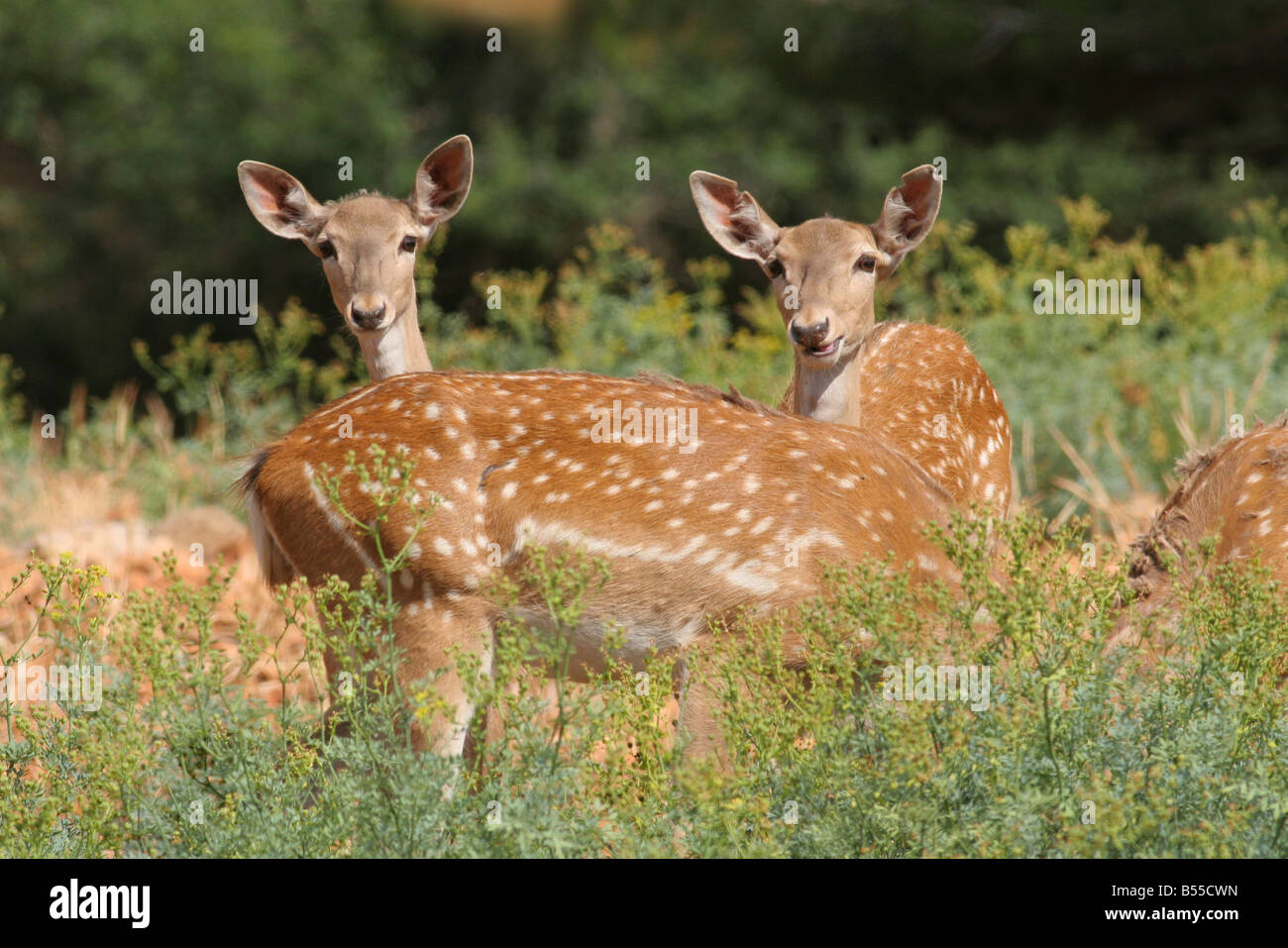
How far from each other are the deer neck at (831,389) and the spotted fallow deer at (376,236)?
4.34 ft

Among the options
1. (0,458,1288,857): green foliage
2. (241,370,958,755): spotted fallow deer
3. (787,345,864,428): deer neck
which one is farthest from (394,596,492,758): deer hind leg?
(787,345,864,428): deer neck

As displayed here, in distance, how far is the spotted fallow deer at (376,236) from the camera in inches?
247

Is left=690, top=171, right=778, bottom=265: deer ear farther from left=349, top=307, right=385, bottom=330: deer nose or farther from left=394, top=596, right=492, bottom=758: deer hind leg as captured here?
left=394, top=596, right=492, bottom=758: deer hind leg

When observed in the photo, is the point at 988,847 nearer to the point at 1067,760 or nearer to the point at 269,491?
the point at 1067,760

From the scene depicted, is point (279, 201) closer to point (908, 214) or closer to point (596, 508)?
point (908, 214)

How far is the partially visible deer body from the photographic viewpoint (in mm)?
4906

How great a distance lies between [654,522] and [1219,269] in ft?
18.0

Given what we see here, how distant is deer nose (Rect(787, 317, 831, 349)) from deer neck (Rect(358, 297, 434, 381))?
4.76 feet

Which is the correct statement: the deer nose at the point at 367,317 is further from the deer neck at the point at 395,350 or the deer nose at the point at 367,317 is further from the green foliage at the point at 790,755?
the green foliage at the point at 790,755

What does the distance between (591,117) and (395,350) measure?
9538mm

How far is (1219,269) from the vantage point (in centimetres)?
916

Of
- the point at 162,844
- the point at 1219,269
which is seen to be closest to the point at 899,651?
the point at 162,844

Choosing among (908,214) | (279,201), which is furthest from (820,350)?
(279,201)

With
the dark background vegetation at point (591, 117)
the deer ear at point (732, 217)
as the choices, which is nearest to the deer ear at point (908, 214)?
the deer ear at point (732, 217)
